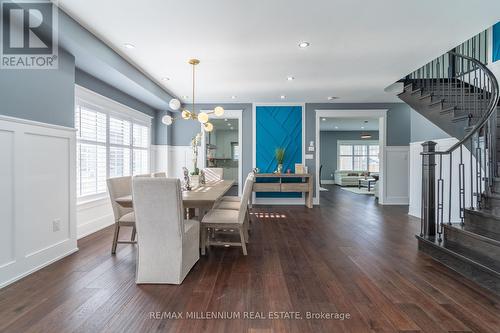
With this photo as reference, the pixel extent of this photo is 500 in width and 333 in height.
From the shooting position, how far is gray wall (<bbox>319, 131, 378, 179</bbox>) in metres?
12.5

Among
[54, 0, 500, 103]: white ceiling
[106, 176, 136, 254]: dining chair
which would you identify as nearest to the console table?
[54, 0, 500, 103]: white ceiling

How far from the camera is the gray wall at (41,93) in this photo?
228 cm

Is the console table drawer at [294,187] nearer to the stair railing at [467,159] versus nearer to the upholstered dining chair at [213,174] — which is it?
the upholstered dining chair at [213,174]

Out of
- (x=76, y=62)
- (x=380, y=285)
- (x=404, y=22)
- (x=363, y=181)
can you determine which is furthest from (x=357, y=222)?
(x=363, y=181)

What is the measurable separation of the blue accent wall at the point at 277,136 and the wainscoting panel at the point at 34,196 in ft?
13.8

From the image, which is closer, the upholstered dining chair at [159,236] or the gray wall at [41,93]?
the upholstered dining chair at [159,236]

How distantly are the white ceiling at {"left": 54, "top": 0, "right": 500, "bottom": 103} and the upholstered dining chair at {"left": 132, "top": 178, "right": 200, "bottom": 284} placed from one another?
1.80 meters

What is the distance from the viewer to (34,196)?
2.51 meters

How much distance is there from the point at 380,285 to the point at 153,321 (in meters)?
1.89

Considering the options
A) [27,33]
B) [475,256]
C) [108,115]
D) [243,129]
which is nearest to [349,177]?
[243,129]

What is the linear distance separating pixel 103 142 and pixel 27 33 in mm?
1999

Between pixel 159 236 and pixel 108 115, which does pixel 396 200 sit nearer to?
pixel 159 236

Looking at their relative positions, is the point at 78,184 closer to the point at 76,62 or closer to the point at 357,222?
the point at 76,62

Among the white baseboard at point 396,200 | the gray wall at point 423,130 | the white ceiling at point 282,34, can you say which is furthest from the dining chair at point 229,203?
the white baseboard at point 396,200
